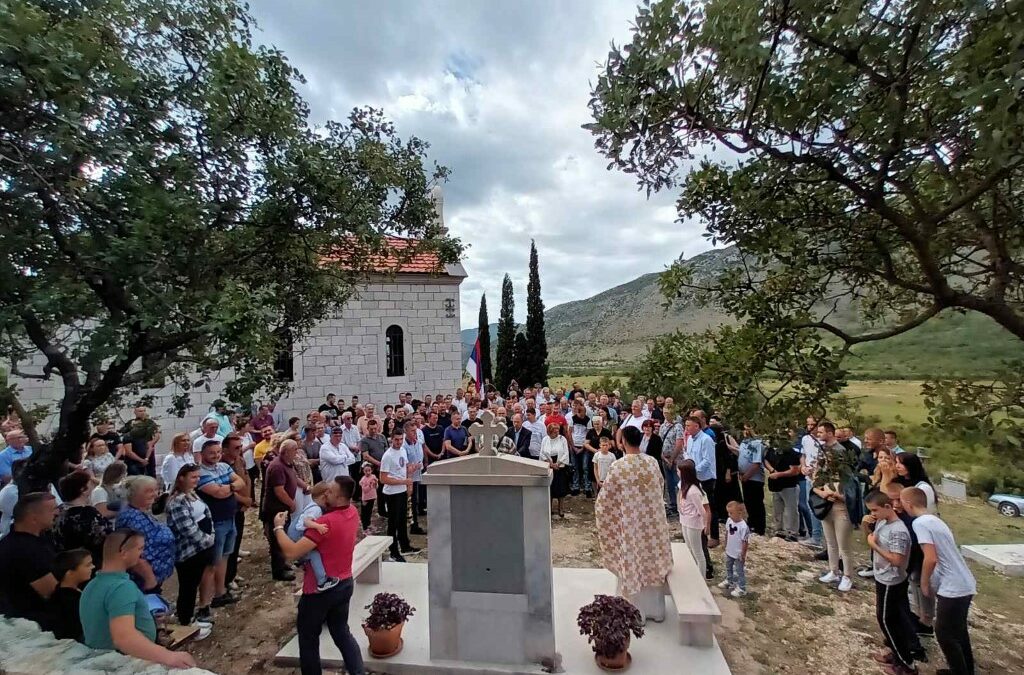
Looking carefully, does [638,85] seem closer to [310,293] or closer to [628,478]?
[628,478]

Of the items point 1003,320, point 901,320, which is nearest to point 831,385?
point 1003,320

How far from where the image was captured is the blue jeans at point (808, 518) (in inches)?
307

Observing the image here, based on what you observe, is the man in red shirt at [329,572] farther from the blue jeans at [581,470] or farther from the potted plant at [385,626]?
the blue jeans at [581,470]

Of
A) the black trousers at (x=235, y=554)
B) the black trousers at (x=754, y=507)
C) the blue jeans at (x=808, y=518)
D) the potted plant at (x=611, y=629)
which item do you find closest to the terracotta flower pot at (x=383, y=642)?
the potted plant at (x=611, y=629)

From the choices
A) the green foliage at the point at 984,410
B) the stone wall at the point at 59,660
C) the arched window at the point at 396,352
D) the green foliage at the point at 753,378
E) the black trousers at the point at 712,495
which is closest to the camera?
the stone wall at the point at 59,660

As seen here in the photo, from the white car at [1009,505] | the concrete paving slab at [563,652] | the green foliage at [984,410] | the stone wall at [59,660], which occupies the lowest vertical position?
the white car at [1009,505]

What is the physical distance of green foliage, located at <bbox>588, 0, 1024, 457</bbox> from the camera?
276 centimetres

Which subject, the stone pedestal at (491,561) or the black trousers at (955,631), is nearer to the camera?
the black trousers at (955,631)

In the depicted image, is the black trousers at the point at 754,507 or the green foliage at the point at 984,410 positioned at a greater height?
the green foliage at the point at 984,410

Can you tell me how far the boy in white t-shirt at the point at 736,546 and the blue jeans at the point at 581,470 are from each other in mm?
4271

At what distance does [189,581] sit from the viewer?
17.9 feet

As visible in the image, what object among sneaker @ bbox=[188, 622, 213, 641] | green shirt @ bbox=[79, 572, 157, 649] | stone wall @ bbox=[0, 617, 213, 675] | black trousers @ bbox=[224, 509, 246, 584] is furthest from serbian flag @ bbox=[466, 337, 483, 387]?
stone wall @ bbox=[0, 617, 213, 675]

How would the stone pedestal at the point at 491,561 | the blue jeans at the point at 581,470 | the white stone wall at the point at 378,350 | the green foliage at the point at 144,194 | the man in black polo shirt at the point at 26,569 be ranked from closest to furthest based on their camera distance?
the man in black polo shirt at the point at 26,569, the green foliage at the point at 144,194, the stone pedestal at the point at 491,561, the blue jeans at the point at 581,470, the white stone wall at the point at 378,350

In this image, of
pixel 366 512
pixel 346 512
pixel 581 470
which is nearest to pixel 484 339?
pixel 581 470
